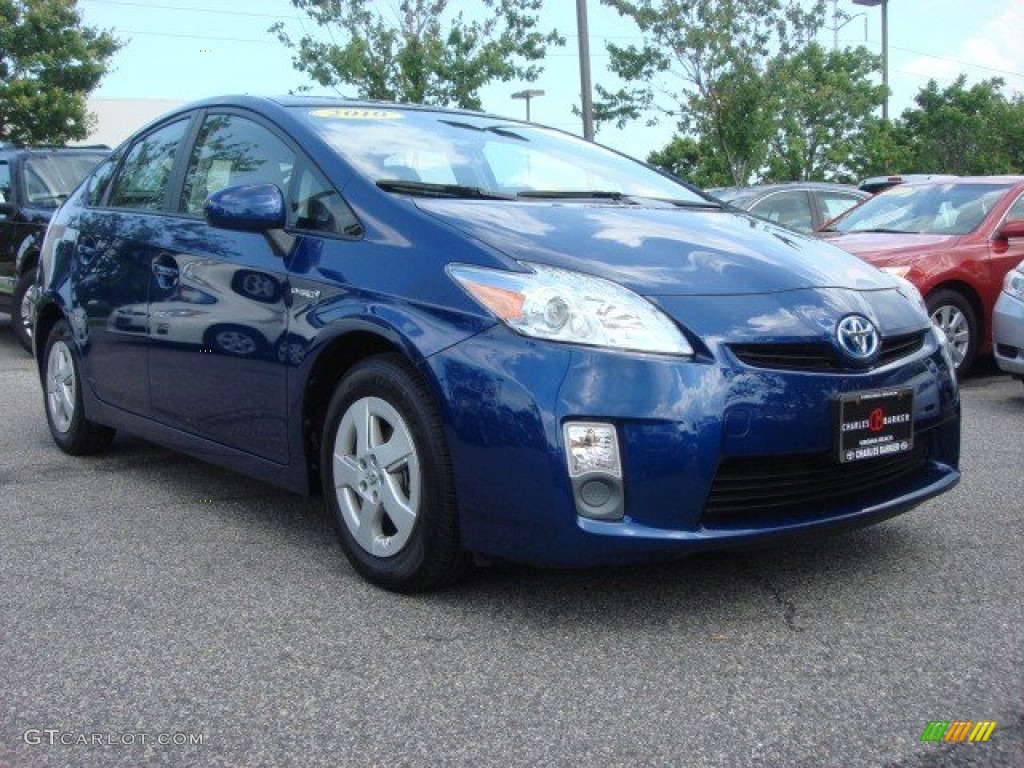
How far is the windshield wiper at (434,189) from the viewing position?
148 inches

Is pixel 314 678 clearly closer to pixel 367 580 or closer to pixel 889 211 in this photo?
pixel 367 580

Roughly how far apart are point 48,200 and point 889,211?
22.4ft

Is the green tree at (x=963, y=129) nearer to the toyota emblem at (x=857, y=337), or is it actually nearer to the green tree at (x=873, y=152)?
the green tree at (x=873, y=152)

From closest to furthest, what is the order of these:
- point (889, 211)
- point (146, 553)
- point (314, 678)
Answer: point (314, 678) → point (146, 553) → point (889, 211)

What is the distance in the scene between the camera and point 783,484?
127 inches

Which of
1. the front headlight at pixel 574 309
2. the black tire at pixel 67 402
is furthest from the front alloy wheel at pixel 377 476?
the black tire at pixel 67 402

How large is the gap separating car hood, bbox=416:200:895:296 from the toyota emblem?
16cm

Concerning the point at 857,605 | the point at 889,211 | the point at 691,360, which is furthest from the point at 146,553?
the point at 889,211

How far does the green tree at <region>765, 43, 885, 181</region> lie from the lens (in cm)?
2558

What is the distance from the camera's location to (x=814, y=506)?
10.9 ft

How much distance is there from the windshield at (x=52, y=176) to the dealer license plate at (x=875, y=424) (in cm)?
841

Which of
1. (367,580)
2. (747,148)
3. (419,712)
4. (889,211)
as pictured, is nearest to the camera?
(419,712)
